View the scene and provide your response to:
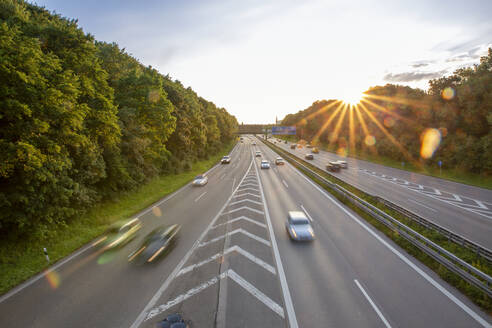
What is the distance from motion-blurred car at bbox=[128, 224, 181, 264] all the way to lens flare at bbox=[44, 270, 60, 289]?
3.01 metres

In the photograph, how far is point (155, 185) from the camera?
27.9m

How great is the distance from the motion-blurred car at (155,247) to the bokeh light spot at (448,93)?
4916cm

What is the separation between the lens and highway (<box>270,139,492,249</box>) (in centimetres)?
1519

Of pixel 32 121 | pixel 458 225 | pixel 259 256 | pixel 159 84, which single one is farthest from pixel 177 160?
pixel 458 225

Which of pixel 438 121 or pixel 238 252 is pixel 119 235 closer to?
pixel 238 252

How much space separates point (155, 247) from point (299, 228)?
863cm

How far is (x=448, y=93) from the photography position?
38.2m

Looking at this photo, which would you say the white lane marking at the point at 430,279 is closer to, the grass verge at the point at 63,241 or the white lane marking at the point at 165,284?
the white lane marking at the point at 165,284

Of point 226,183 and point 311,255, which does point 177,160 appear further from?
point 311,255

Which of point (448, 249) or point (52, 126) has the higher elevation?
point (52, 126)

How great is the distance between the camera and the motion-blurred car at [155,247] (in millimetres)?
11859

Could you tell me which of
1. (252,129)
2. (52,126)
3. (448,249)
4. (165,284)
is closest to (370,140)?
(448,249)

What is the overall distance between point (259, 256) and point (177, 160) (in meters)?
28.2

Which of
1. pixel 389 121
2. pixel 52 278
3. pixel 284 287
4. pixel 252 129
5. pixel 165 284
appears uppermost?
pixel 252 129
